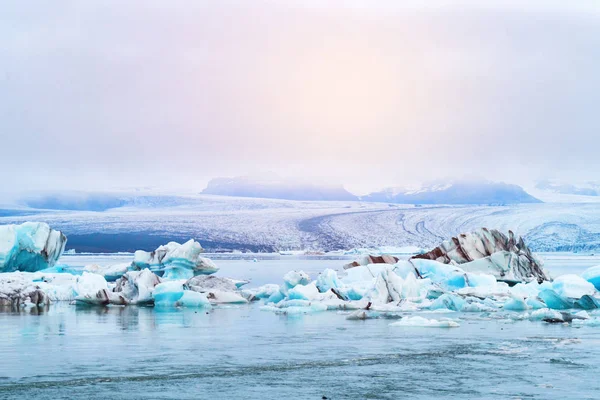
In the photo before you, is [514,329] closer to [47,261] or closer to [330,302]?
[330,302]

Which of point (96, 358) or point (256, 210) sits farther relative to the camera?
point (256, 210)

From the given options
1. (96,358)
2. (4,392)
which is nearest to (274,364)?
(96,358)

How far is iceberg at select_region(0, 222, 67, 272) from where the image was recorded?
1975 centimetres

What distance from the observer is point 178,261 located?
2134 centimetres

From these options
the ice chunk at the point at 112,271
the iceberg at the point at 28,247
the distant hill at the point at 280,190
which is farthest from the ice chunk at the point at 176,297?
the distant hill at the point at 280,190

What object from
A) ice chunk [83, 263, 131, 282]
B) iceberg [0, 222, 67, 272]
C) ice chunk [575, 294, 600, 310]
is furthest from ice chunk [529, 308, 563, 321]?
ice chunk [83, 263, 131, 282]

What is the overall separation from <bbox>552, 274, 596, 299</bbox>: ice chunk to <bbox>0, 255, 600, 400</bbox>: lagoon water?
2812 millimetres

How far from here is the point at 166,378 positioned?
6.78 m

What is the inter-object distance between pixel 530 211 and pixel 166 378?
188 feet

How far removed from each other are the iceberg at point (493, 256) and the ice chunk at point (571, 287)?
185 inches

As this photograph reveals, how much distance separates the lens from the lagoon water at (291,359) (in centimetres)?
621

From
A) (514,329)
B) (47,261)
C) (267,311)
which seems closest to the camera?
(514,329)

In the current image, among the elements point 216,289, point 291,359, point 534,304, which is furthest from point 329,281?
point 291,359

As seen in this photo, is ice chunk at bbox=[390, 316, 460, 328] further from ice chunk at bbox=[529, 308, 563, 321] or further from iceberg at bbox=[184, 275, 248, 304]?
iceberg at bbox=[184, 275, 248, 304]
